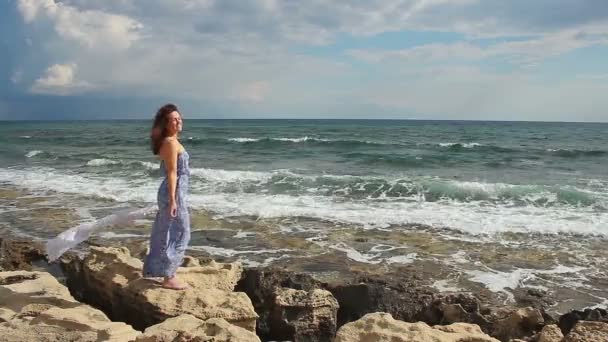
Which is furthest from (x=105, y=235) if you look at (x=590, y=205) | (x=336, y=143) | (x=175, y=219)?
(x=336, y=143)

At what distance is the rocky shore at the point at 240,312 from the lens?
3416 millimetres

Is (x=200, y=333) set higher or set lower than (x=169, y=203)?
lower

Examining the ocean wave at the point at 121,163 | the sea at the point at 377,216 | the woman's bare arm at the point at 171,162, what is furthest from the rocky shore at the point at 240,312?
the ocean wave at the point at 121,163

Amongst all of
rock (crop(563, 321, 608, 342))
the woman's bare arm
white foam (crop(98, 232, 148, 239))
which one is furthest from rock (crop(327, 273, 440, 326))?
white foam (crop(98, 232, 148, 239))

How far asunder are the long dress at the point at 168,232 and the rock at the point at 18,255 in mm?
2456

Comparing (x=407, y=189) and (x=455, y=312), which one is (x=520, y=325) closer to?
(x=455, y=312)

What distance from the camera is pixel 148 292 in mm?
4082

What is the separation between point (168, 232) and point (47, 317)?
113 centimetres

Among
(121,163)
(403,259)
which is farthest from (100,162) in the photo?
(403,259)

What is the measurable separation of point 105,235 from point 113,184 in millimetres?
6916

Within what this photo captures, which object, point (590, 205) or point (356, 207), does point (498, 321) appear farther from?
point (590, 205)

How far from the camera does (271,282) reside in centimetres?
481

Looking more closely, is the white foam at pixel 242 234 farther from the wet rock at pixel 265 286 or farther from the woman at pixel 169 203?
the woman at pixel 169 203

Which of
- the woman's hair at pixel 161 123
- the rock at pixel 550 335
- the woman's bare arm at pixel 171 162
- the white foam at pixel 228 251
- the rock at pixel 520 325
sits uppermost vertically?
the woman's hair at pixel 161 123
